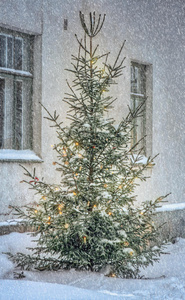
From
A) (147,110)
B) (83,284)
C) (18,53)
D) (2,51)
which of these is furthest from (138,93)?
(83,284)

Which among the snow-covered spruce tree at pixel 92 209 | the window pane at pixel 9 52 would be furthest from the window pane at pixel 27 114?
the snow-covered spruce tree at pixel 92 209

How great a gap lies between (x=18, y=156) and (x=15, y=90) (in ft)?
3.77

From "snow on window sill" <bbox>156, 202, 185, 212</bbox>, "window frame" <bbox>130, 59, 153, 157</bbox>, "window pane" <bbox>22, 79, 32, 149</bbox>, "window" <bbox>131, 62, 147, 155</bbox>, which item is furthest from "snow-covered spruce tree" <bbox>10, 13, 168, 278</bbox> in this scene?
"window frame" <bbox>130, 59, 153, 157</bbox>

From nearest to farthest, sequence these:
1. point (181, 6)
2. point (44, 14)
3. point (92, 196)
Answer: point (92, 196) < point (44, 14) < point (181, 6)

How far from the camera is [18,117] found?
7223mm

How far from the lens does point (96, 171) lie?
17.4ft

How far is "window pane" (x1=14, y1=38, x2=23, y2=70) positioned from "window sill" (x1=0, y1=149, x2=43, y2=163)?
1.44 metres

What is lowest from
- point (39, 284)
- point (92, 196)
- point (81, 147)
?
point (39, 284)

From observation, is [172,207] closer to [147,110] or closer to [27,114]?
[147,110]

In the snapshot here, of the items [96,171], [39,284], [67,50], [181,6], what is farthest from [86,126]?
[181,6]

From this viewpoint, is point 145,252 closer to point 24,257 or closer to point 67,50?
point 24,257

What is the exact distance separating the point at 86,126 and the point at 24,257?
1838 mm

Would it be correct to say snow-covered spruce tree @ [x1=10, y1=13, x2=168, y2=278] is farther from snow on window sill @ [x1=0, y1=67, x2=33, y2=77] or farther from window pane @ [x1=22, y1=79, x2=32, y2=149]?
window pane @ [x1=22, y1=79, x2=32, y2=149]

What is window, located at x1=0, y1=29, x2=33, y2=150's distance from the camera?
6.98 metres
